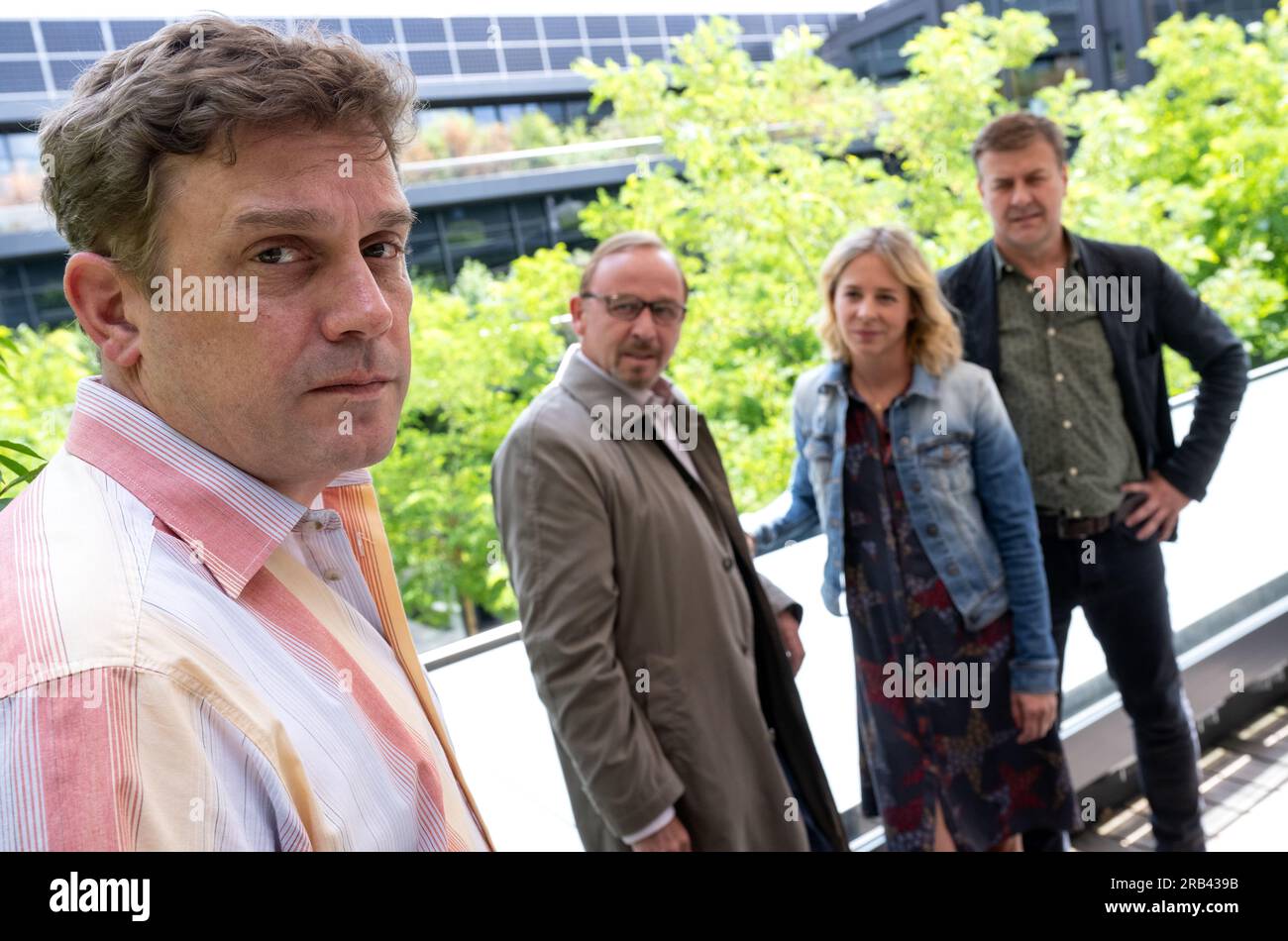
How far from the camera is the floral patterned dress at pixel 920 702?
6.52 feet

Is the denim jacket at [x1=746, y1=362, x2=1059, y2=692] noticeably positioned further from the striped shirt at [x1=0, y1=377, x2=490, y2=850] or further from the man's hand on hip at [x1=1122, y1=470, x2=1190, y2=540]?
the striped shirt at [x1=0, y1=377, x2=490, y2=850]

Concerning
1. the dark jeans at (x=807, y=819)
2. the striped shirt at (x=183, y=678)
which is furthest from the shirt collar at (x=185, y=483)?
the dark jeans at (x=807, y=819)

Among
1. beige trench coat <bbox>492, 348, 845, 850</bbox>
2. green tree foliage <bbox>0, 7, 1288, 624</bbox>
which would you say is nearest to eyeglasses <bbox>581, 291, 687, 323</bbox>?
beige trench coat <bbox>492, 348, 845, 850</bbox>

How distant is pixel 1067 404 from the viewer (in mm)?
2115

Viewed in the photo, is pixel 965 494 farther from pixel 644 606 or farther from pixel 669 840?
pixel 669 840

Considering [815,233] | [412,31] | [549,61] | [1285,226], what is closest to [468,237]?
[549,61]

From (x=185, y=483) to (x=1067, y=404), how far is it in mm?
1923

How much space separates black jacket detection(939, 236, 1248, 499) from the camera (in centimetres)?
213

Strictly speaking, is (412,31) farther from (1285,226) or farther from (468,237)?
(1285,226)

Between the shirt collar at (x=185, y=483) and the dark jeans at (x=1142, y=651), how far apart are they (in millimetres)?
1898

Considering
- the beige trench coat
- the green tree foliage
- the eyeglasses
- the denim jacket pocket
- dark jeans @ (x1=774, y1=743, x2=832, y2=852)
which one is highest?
the green tree foliage

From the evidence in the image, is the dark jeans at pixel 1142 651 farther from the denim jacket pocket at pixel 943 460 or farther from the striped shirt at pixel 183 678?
the striped shirt at pixel 183 678

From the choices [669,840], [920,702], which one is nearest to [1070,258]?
[920,702]

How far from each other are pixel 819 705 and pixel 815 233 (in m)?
5.13
